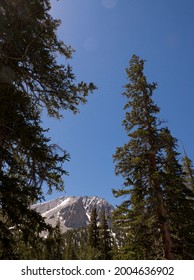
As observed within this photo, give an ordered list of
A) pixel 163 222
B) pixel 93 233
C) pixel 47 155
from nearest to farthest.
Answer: pixel 47 155, pixel 163 222, pixel 93 233

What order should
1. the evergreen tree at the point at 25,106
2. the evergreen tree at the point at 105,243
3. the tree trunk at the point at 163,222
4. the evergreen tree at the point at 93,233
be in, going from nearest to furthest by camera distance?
1. the evergreen tree at the point at 25,106
2. the tree trunk at the point at 163,222
3. the evergreen tree at the point at 105,243
4. the evergreen tree at the point at 93,233

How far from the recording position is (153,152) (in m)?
13.9

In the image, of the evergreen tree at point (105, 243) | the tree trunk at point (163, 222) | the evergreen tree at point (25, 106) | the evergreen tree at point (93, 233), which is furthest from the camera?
the evergreen tree at point (93, 233)

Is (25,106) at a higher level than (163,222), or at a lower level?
higher

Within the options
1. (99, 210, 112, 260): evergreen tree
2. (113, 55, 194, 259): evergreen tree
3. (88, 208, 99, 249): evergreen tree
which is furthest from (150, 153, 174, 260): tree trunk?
(88, 208, 99, 249): evergreen tree

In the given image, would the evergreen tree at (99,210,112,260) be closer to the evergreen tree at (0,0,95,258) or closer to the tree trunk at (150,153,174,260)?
the tree trunk at (150,153,174,260)

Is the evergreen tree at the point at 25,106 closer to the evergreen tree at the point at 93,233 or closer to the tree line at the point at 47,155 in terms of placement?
the tree line at the point at 47,155

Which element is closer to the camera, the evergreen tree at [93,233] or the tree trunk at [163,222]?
the tree trunk at [163,222]

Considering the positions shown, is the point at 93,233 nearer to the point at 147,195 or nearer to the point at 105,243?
the point at 105,243

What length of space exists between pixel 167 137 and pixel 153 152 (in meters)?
1.09

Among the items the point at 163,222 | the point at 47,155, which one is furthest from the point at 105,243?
the point at 47,155

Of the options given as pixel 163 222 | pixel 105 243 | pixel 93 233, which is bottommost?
pixel 105 243

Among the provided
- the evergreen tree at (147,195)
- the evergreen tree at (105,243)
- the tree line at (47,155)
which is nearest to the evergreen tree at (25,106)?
the tree line at (47,155)

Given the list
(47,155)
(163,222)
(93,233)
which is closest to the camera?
(47,155)
